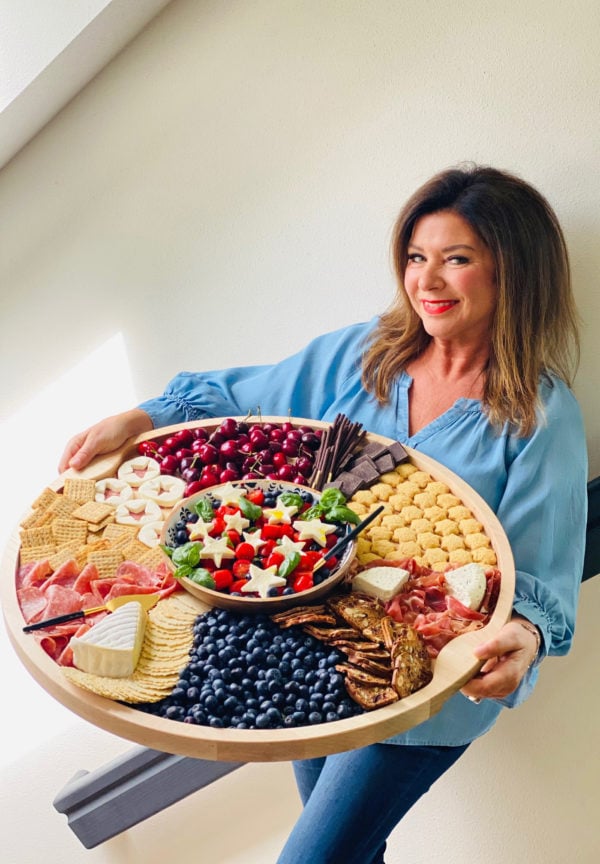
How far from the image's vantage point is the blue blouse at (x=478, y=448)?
1832 mm

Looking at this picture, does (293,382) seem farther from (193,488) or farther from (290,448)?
(193,488)

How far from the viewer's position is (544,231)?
2.06 m

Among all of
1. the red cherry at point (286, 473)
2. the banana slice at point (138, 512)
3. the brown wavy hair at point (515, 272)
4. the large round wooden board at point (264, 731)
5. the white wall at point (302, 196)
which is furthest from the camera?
the white wall at point (302, 196)

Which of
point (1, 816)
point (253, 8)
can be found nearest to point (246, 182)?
point (253, 8)

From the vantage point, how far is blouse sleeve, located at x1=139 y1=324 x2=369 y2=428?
89.8 inches

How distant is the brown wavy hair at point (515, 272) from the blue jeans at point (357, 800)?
71 cm

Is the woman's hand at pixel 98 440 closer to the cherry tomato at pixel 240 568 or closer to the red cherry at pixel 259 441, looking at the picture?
the red cherry at pixel 259 441

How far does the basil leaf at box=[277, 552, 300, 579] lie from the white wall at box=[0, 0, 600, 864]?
981 mm

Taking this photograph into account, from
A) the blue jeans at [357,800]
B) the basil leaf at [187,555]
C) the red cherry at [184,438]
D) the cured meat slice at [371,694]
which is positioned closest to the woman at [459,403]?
the blue jeans at [357,800]

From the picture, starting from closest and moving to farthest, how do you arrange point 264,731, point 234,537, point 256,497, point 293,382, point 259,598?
point 264,731 → point 259,598 → point 234,537 → point 256,497 → point 293,382

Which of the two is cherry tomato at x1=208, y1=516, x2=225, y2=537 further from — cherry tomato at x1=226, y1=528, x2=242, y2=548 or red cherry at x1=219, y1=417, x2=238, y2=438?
red cherry at x1=219, y1=417, x2=238, y2=438

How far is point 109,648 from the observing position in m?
1.42

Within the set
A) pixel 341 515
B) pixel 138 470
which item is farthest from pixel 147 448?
pixel 341 515

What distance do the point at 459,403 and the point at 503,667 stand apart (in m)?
0.67
